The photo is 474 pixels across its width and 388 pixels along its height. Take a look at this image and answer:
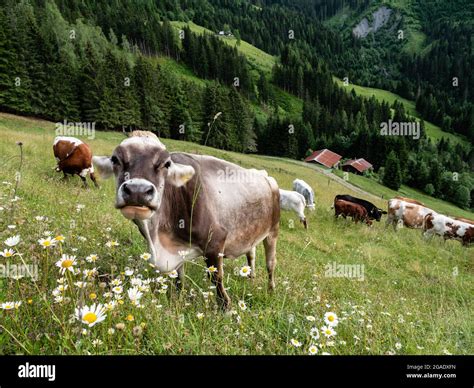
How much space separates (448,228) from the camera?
60.9 feet

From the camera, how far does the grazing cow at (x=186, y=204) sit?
10.2 feet

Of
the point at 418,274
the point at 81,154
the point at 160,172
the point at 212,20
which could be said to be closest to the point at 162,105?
the point at 81,154

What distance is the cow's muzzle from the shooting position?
2.82m

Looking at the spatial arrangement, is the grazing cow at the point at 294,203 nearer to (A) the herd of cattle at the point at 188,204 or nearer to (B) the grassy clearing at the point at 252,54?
(A) the herd of cattle at the point at 188,204

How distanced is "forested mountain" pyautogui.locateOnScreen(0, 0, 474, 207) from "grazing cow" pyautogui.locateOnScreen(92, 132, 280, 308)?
0.85m

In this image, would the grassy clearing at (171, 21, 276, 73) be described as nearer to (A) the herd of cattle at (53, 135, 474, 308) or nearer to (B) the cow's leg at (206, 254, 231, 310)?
(A) the herd of cattle at (53, 135, 474, 308)

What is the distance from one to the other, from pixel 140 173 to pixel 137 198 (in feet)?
1.29

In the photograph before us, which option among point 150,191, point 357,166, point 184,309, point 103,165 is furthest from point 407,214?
point 357,166

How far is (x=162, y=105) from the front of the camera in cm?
6106

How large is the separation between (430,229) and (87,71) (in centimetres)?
5502

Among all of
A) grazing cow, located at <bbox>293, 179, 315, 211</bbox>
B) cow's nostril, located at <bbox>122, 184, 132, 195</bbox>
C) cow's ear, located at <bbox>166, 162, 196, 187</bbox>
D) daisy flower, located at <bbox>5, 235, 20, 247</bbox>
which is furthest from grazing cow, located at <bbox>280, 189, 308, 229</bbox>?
daisy flower, located at <bbox>5, 235, 20, 247</bbox>
